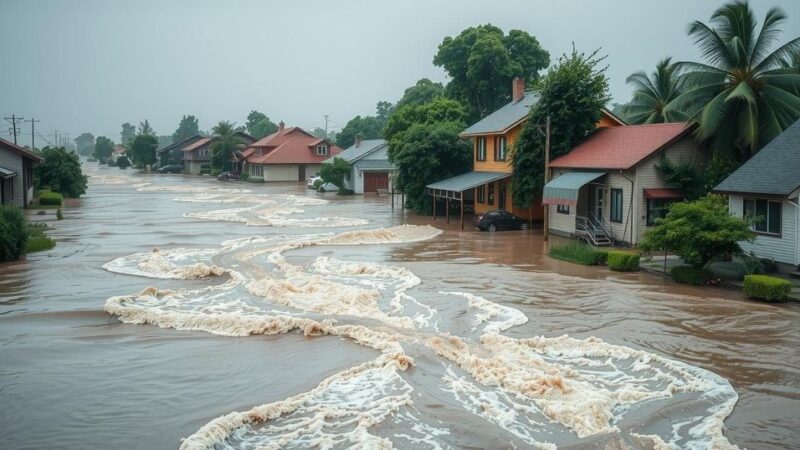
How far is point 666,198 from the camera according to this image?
30.7m

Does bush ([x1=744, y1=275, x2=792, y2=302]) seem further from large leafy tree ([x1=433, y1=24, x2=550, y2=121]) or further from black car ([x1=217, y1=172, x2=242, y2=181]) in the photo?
black car ([x1=217, y1=172, x2=242, y2=181])

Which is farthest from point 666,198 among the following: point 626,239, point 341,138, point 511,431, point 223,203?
point 341,138

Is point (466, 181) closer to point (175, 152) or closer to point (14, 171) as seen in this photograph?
point (14, 171)

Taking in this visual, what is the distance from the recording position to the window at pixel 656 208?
101 ft

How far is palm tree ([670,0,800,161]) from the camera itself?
2897 cm

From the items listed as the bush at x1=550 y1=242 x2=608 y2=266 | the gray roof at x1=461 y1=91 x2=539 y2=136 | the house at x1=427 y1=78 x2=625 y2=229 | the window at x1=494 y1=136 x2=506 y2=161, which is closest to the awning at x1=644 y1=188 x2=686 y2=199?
the bush at x1=550 y1=242 x2=608 y2=266

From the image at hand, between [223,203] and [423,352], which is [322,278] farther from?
[223,203]

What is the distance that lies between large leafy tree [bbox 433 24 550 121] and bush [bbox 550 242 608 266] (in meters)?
36.0

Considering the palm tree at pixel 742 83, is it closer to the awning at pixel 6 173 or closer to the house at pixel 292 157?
the awning at pixel 6 173

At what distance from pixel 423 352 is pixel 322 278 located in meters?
9.58

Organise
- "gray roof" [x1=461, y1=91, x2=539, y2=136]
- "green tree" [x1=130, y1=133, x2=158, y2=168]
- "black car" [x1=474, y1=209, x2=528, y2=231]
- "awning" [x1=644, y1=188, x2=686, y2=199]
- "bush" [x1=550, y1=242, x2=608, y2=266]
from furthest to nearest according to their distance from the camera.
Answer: "green tree" [x1=130, y1=133, x2=158, y2=168] → "gray roof" [x1=461, y1=91, x2=539, y2=136] → "black car" [x1=474, y1=209, x2=528, y2=231] → "awning" [x1=644, y1=188, x2=686, y2=199] → "bush" [x1=550, y1=242, x2=608, y2=266]

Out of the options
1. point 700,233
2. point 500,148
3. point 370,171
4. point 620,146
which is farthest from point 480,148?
point 370,171

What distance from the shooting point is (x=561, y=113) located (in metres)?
36.2

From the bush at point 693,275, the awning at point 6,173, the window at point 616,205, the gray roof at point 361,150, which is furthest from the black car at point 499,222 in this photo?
the gray roof at point 361,150
